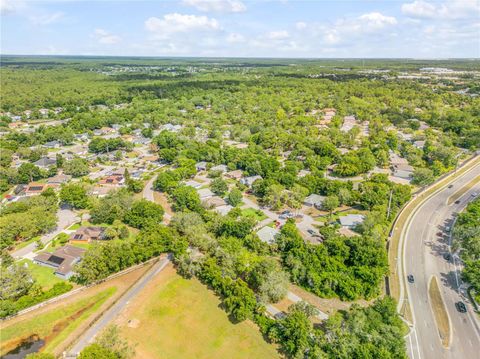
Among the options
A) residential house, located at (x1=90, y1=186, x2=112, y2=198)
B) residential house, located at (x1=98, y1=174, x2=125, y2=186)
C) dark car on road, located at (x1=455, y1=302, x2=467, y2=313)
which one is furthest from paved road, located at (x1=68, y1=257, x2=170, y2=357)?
dark car on road, located at (x1=455, y1=302, x2=467, y2=313)

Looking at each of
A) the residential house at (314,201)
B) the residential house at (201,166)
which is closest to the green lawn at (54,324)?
the residential house at (314,201)

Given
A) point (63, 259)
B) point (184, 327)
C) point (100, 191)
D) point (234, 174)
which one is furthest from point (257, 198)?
point (63, 259)

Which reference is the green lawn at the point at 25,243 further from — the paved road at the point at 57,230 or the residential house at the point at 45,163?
the residential house at the point at 45,163

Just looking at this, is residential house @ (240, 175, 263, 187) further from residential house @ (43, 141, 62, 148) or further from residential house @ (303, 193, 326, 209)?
residential house @ (43, 141, 62, 148)

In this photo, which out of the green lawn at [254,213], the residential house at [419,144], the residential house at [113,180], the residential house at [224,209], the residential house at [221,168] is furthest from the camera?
the residential house at [419,144]

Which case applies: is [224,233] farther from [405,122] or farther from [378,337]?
[405,122]

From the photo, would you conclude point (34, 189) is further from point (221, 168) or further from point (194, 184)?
point (221, 168)
